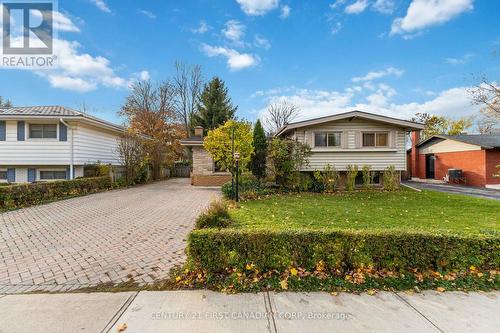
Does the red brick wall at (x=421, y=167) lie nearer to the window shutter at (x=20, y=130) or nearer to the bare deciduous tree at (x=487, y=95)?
the bare deciduous tree at (x=487, y=95)

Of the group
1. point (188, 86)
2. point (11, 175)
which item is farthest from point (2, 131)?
point (188, 86)

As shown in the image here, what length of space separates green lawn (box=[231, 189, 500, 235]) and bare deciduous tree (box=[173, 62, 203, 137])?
88.1 feet

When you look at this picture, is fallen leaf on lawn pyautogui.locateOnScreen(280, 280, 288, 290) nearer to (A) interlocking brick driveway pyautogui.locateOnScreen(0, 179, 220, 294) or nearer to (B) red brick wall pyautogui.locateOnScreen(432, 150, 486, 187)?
(A) interlocking brick driveway pyautogui.locateOnScreen(0, 179, 220, 294)

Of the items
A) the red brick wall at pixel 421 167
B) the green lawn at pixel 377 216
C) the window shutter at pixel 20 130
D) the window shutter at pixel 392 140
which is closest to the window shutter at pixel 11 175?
the window shutter at pixel 20 130

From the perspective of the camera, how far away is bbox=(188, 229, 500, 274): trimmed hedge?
11.1 ft

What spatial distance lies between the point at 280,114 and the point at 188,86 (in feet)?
47.1

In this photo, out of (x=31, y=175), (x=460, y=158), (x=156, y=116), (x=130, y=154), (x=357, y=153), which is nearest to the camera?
(x=357, y=153)

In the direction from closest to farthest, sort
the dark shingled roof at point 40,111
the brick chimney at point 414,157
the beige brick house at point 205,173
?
the dark shingled roof at point 40,111
the beige brick house at point 205,173
the brick chimney at point 414,157

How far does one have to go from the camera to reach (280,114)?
35.4 m

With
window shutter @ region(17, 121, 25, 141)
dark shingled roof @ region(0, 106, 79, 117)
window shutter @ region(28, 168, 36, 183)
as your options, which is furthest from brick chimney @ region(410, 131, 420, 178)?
window shutter @ region(17, 121, 25, 141)

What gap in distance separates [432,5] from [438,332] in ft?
36.5

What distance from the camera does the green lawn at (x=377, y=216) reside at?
18.4ft

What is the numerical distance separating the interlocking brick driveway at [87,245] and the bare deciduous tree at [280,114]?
28.7 meters

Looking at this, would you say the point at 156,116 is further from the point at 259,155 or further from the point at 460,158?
Result: the point at 460,158
